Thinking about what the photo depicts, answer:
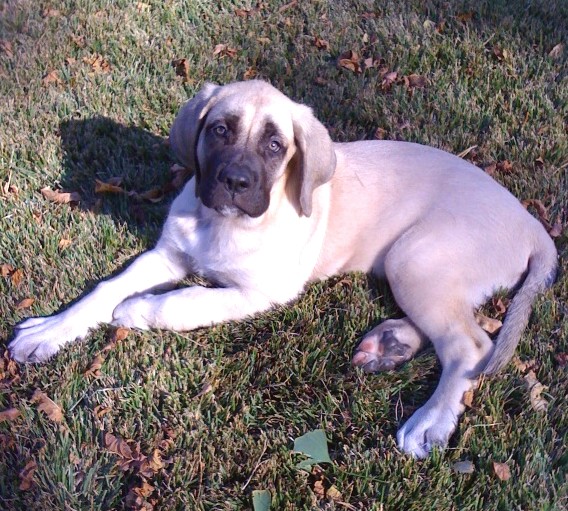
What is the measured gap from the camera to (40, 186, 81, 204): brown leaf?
429cm

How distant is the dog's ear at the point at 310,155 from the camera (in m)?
3.44

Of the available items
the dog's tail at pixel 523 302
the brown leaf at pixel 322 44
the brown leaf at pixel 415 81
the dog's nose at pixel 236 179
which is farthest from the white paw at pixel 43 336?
the brown leaf at pixel 322 44

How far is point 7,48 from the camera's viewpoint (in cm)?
582

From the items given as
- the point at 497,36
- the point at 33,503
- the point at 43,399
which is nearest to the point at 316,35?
the point at 497,36

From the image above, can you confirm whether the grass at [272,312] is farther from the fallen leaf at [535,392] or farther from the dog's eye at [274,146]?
the dog's eye at [274,146]

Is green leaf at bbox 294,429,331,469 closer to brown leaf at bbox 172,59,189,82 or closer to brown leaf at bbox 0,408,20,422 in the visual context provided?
brown leaf at bbox 0,408,20,422

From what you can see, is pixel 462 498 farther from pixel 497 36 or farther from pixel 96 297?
pixel 497 36

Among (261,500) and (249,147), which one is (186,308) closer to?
(249,147)

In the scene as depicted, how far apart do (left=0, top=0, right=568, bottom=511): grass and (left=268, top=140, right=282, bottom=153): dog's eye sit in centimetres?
81

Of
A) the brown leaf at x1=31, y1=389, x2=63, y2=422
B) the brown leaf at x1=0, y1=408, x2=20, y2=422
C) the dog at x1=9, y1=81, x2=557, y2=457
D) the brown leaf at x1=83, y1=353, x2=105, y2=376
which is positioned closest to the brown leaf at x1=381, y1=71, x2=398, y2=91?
the dog at x1=9, y1=81, x2=557, y2=457

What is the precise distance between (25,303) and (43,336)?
329 millimetres

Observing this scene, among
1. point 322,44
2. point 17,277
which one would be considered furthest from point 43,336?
point 322,44

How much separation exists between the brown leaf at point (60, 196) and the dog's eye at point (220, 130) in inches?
54.5

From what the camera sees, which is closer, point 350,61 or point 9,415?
point 9,415
